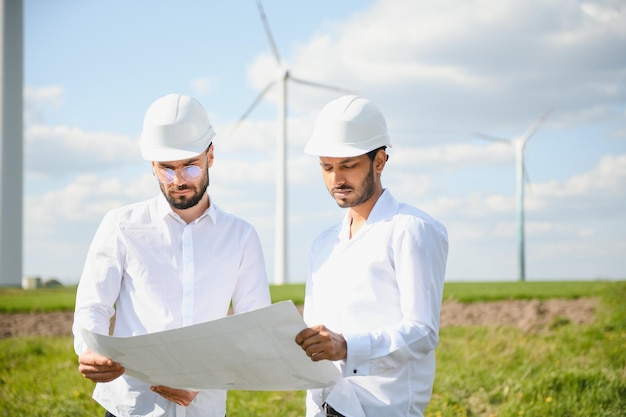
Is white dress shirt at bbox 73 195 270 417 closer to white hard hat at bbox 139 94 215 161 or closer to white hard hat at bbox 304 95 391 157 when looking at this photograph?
white hard hat at bbox 139 94 215 161

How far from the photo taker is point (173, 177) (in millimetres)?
3133

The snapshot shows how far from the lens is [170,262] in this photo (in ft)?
10.7

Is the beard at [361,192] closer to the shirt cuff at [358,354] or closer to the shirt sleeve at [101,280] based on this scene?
the shirt cuff at [358,354]

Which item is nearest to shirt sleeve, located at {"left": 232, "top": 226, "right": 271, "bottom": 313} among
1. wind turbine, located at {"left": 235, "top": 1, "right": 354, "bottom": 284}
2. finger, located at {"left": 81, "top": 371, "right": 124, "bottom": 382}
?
finger, located at {"left": 81, "top": 371, "right": 124, "bottom": 382}

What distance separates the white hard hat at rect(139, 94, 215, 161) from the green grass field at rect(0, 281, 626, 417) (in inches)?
172

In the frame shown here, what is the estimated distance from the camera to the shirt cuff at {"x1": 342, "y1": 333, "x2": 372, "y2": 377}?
259cm

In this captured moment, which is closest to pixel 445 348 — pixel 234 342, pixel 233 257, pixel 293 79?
pixel 233 257

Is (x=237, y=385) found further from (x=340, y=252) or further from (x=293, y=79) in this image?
(x=293, y=79)

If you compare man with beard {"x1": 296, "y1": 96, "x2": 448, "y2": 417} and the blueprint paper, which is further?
man with beard {"x1": 296, "y1": 96, "x2": 448, "y2": 417}

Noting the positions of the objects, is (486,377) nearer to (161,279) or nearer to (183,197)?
(161,279)

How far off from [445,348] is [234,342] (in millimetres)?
7883

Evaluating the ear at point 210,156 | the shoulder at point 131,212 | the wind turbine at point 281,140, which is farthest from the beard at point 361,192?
the wind turbine at point 281,140

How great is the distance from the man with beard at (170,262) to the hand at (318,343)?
2.73 ft

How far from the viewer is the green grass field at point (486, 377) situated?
7219 millimetres
